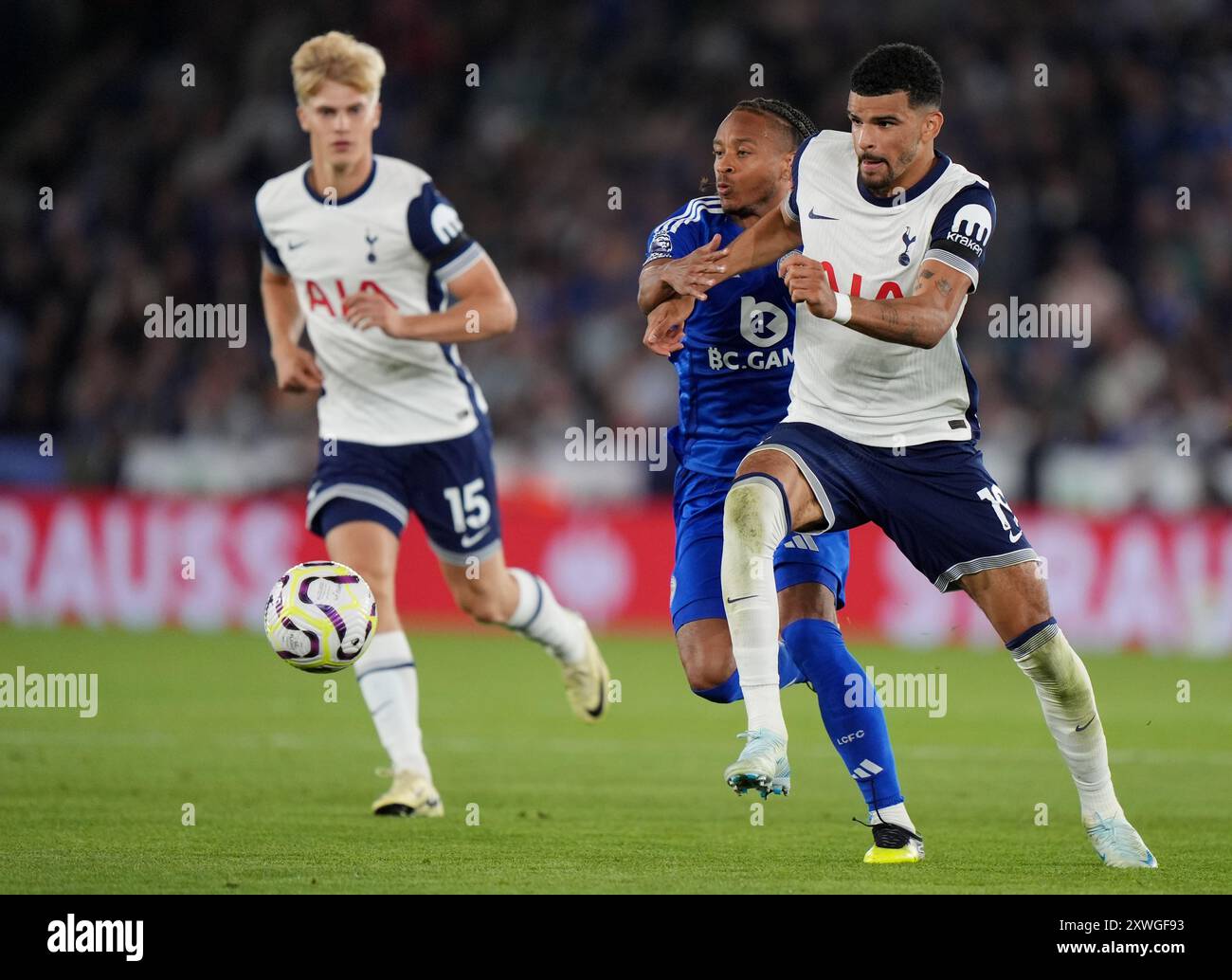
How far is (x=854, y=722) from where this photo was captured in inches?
259

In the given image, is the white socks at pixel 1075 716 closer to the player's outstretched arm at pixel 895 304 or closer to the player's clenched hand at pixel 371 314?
the player's outstretched arm at pixel 895 304

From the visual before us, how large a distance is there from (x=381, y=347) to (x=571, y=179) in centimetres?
1275

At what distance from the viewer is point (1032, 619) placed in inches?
247

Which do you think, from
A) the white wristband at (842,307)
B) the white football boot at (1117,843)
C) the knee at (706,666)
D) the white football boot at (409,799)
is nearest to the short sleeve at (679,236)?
the white wristband at (842,307)

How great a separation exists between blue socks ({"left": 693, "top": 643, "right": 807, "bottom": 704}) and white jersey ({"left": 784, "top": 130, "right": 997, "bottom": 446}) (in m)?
0.93

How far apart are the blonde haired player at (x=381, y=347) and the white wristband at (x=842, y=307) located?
2.25 metres

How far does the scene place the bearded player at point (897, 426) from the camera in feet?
20.0

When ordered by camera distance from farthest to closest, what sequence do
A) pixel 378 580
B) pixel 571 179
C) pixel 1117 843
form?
pixel 571 179, pixel 378 580, pixel 1117 843

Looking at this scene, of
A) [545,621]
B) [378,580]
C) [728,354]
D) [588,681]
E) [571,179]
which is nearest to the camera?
[728,354]

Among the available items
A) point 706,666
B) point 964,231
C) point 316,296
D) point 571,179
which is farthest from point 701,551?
point 571,179

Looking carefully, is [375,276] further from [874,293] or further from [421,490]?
[874,293]
